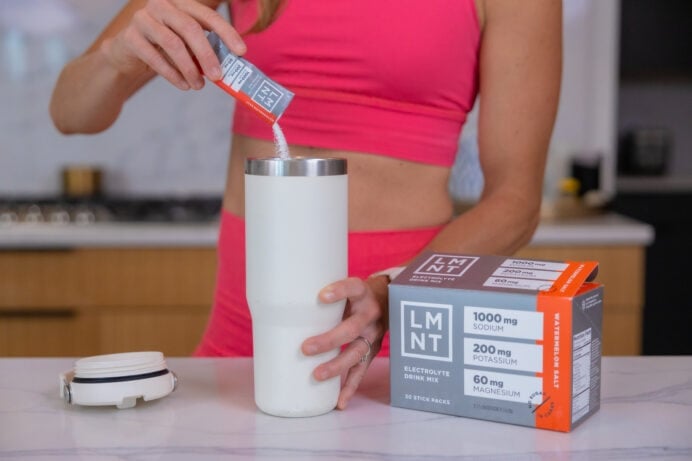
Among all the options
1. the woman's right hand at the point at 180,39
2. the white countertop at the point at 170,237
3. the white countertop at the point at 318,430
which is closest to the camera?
the white countertop at the point at 318,430

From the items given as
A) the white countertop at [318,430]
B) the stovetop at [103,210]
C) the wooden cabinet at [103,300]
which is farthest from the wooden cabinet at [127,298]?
the white countertop at [318,430]

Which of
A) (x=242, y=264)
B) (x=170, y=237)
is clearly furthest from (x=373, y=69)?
(x=170, y=237)

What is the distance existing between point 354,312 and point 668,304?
7.94 feet

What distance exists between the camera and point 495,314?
31.8 inches

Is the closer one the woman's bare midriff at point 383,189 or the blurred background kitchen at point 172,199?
the woman's bare midriff at point 383,189

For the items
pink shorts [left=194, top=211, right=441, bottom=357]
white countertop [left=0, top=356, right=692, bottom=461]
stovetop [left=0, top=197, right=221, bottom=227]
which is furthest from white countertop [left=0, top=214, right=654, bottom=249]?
white countertop [left=0, top=356, right=692, bottom=461]

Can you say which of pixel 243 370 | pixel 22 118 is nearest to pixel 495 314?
pixel 243 370

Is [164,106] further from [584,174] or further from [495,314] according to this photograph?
[495,314]

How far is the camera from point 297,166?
785mm

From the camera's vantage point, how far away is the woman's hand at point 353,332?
32.3 inches

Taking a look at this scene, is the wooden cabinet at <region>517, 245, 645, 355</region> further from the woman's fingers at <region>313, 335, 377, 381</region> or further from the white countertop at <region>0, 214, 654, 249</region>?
the woman's fingers at <region>313, 335, 377, 381</region>

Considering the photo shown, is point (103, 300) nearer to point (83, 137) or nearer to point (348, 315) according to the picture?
point (83, 137)

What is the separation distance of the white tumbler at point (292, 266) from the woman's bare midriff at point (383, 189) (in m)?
0.43

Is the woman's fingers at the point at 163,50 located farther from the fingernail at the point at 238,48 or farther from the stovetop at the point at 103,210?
the stovetop at the point at 103,210
